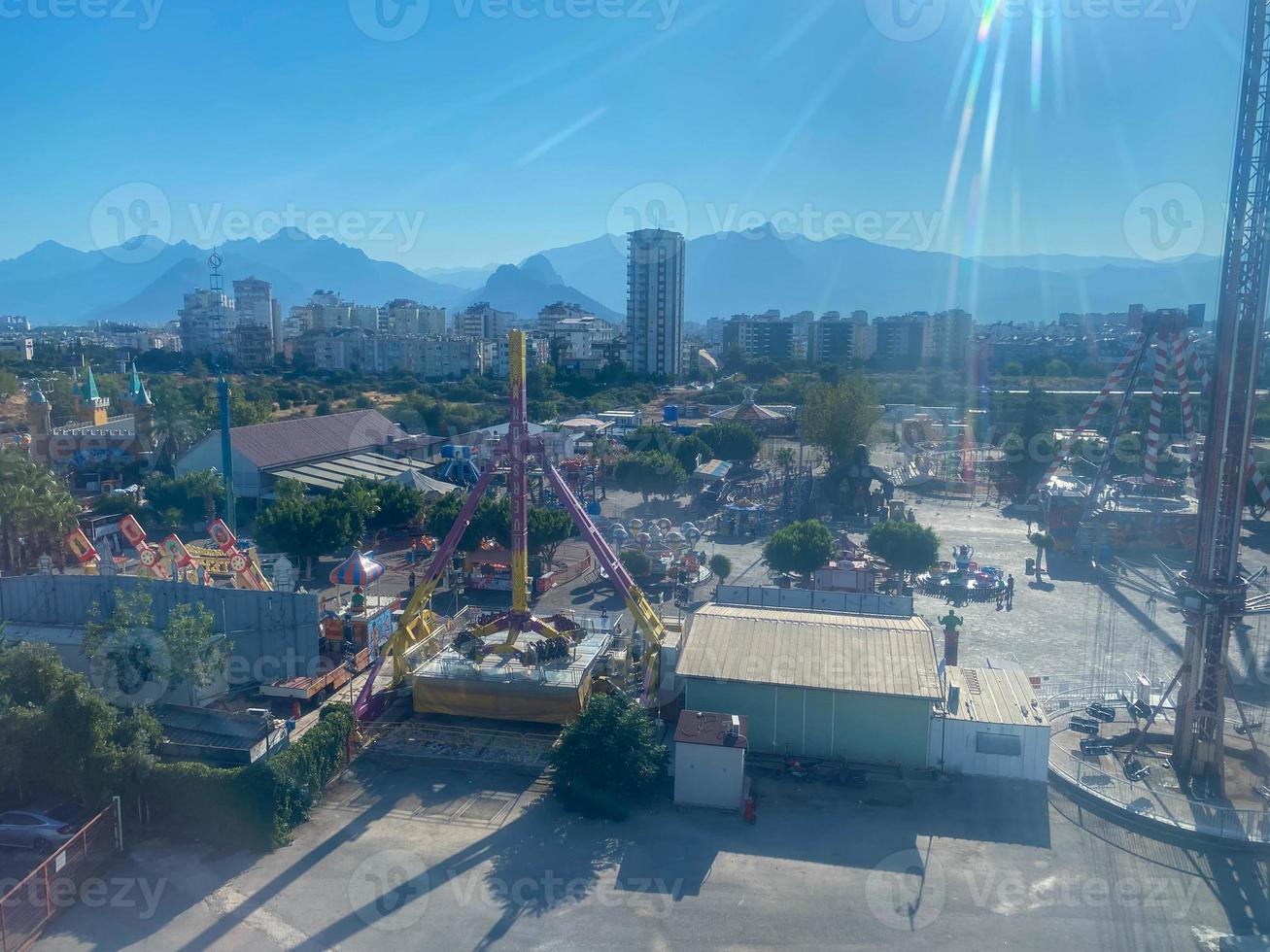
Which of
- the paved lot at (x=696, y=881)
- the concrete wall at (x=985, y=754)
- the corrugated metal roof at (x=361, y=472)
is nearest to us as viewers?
the paved lot at (x=696, y=881)

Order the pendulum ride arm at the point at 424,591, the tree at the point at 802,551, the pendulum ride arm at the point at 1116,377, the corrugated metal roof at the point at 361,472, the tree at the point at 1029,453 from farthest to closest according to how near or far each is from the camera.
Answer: the tree at the point at 1029,453 → the corrugated metal roof at the point at 361,472 → the pendulum ride arm at the point at 1116,377 → the tree at the point at 802,551 → the pendulum ride arm at the point at 424,591

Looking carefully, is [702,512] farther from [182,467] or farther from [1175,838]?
[1175,838]

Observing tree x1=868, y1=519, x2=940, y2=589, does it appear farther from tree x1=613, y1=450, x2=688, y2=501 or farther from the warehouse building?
tree x1=613, y1=450, x2=688, y2=501

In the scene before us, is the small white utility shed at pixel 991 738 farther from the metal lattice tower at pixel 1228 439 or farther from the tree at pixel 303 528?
the tree at pixel 303 528

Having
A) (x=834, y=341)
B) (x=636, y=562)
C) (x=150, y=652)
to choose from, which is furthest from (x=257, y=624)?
(x=834, y=341)

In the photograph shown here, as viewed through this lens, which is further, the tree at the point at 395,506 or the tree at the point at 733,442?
the tree at the point at 733,442

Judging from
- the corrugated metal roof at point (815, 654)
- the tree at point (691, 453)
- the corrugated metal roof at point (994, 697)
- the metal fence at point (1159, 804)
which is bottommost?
the metal fence at point (1159, 804)

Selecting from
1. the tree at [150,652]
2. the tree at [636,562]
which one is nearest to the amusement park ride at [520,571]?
the tree at [150,652]
